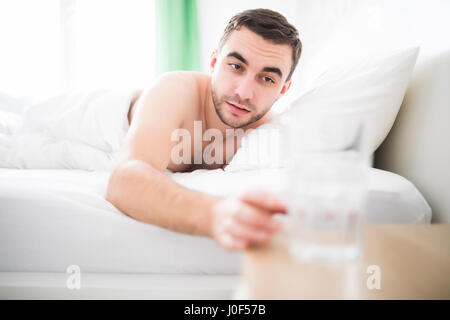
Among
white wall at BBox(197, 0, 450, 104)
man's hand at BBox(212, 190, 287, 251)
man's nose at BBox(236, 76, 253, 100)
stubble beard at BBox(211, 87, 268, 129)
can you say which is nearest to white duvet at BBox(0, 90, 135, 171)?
stubble beard at BBox(211, 87, 268, 129)

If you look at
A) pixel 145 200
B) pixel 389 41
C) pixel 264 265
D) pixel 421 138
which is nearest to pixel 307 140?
pixel 264 265

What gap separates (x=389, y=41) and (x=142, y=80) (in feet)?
7.84

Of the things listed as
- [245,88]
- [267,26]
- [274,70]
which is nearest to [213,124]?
[245,88]

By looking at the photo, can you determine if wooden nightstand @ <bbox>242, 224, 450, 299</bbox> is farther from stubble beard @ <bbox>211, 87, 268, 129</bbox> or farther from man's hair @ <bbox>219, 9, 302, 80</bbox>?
man's hair @ <bbox>219, 9, 302, 80</bbox>

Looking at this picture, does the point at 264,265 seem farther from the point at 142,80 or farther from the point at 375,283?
the point at 142,80

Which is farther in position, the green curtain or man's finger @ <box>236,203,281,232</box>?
the green curtain

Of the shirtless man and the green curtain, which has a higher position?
the green curtain

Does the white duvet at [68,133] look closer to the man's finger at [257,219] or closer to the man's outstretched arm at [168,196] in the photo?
the man's outstretched arm at [168,196]

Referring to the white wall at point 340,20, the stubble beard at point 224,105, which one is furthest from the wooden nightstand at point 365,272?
the stubble beard at point 224,105

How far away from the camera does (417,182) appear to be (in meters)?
0.87

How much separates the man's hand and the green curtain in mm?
2801

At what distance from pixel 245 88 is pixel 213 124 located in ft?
0.66

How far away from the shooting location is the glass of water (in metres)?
0.37

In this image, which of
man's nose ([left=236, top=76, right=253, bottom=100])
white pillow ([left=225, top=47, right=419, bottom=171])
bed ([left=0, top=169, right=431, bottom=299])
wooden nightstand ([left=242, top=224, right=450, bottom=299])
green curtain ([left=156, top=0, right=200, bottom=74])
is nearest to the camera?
wooden nightstand ([left=242, top=224, right=450, bottom=299])
